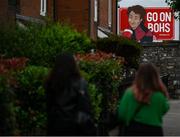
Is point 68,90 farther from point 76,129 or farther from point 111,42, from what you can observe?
point 111,42

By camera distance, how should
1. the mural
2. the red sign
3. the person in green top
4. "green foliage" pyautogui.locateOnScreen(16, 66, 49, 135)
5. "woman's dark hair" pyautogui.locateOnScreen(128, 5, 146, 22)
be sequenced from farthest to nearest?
the red sign → "woman's dark hair" pyautogui.locateOnScreen(128, 5, 146, 22) → the mural → "green foliage" pyautogui.locateOnScreen(16, 66, 49, 135) → the person in green top

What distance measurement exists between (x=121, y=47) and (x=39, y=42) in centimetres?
714

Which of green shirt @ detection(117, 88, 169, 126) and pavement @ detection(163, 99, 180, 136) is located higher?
green shirt @ detection(117, 88, 169, 126)

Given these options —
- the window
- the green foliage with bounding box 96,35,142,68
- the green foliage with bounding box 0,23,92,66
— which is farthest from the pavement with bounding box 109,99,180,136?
the window

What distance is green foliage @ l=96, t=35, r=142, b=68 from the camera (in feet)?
73.2

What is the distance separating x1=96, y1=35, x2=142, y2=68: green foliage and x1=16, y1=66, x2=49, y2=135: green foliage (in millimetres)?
11187

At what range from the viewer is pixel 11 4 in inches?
834

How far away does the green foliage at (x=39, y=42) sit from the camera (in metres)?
15.3

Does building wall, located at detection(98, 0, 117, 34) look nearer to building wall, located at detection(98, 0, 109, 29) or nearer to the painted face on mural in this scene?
building wall, located at detection(98, 0, 109, 29)

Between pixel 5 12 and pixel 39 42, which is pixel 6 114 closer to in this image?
pixel 39 42

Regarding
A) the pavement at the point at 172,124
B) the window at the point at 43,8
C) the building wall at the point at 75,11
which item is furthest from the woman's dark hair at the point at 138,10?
the pavement at the point at 172,124

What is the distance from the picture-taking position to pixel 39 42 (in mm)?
15766

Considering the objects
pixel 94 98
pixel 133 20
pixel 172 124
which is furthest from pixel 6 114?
pixel 133 20

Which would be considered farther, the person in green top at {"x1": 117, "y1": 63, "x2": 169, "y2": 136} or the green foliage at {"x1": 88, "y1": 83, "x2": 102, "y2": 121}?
the green foliage at {"x1": 88, "y1": 83, "x2": 102, "y2": 121}
